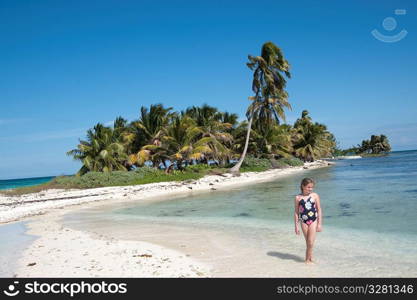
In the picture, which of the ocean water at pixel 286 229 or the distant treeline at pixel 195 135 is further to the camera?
the distant treeline at pixel 195 135

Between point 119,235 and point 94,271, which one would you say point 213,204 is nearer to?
point 119,235

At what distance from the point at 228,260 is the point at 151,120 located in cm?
2950

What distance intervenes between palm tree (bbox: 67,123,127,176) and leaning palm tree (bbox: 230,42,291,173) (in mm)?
13853

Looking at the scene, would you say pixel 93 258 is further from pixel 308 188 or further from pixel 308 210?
pixel 308 188

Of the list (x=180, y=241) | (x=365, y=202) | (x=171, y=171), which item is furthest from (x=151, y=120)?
(x=180, y=241)

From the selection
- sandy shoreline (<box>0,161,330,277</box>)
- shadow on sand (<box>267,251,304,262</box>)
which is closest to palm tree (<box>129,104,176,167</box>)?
sandy shoreline (<box>0,161,330,277</box>)

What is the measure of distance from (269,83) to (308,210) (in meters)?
32.0

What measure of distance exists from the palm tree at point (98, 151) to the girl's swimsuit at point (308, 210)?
26.4 metres

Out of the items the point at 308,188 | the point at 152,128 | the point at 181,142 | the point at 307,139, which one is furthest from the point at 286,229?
the point at 307,139

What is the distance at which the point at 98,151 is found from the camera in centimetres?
3058

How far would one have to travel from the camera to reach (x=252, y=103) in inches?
1490

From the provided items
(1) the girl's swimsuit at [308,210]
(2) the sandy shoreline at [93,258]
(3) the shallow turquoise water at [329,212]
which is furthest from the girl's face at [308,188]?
(3) the shallow turquoise water at [329,212]

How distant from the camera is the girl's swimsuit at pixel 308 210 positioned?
5.63m

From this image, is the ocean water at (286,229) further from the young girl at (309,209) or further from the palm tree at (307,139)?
the palm tree at (307,139)
